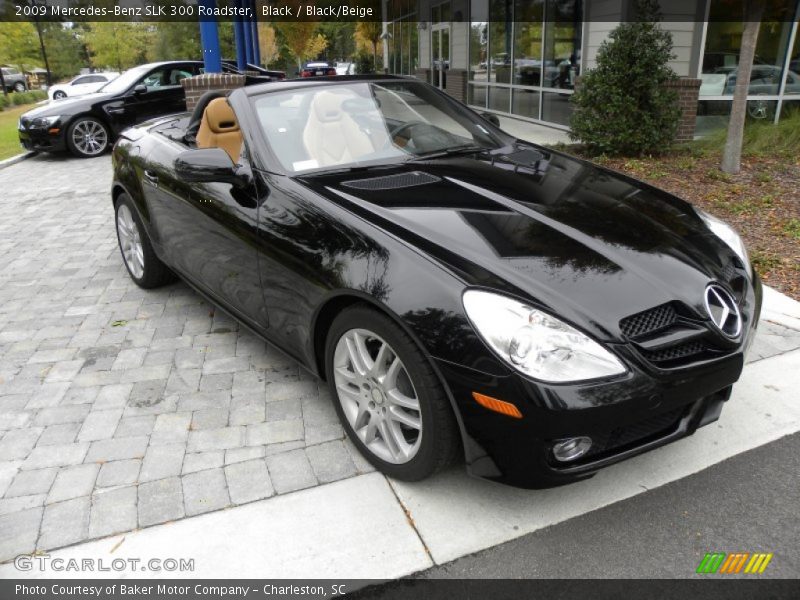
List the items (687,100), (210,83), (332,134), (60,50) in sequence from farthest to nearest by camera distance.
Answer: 1. (60,50)
2. (687,100)
3. (210,83)
4. (332,134)

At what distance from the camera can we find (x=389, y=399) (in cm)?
243

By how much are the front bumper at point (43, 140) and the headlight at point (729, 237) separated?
11337 millimetres

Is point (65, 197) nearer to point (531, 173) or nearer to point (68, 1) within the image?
point (531, 173)

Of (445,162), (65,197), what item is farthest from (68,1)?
(445,162)

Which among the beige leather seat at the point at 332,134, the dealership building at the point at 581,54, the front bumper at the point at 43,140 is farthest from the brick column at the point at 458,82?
the beige leather seat at the point at 332,134

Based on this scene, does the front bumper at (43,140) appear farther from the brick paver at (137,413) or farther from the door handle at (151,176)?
the door handle at (151,176)

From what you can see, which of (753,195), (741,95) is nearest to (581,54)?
(741,95)

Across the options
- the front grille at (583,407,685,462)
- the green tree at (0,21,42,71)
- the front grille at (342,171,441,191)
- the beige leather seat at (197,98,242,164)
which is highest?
the green tree at (0,21,42,71)

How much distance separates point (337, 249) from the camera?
2553mm

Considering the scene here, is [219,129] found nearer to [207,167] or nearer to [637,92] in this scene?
[207,167]

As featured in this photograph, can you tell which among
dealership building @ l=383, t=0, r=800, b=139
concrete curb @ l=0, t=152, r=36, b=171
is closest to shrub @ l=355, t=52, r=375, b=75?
dealership building @ l=383, t=0, r=800, b=139

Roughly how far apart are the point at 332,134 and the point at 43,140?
396 inches

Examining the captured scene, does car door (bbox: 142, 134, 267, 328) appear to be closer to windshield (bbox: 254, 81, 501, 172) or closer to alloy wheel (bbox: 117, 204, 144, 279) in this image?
windshield (bbox: 254, 81, 501, 172)

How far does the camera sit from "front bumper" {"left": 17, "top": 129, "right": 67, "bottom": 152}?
1111 centimetres
